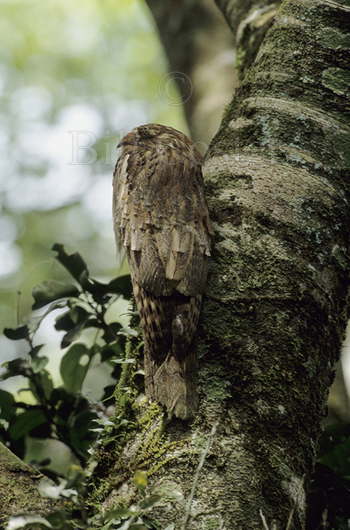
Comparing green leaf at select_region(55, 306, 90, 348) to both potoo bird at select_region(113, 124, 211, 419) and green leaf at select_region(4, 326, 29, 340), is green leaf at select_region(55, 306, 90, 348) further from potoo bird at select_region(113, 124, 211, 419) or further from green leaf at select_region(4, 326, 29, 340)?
potoo bird at select_region(113, 124, 211, 419)

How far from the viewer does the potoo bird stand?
2018mm

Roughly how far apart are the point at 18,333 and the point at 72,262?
414 mm

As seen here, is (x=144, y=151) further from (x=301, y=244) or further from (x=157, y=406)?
(x=157, y=406)

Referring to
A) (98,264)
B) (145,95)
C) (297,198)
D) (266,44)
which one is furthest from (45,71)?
(297,198)

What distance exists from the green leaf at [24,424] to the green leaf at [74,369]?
25 cm

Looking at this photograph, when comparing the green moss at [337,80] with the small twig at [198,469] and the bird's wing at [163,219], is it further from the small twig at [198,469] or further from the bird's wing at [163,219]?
the small twig at [198,469]

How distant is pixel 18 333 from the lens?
3.06 meters

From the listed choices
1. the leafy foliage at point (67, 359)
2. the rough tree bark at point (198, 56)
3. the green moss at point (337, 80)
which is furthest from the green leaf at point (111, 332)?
the rough tree bark at point (198, 56)

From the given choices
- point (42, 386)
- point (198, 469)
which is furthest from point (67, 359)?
point (198, 469)

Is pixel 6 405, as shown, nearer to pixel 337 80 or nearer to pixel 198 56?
pixel 337 80

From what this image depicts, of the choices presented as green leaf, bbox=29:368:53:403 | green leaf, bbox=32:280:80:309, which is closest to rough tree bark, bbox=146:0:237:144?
green leaf, bbox=32:280:80:309

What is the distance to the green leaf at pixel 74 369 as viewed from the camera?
10.4 feet

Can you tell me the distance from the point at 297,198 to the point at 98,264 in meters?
A: 9.16

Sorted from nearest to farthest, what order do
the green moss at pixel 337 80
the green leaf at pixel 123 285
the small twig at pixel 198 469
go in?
the small twig at pixel 198 469, the green moss at pixel 337 80, the green leaf at pixel 123 285
